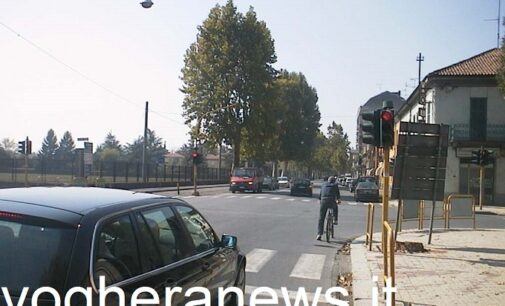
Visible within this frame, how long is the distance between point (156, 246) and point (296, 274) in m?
6.42

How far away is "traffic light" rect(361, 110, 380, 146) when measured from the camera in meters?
10.4

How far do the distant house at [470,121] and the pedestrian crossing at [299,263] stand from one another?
28344 mm

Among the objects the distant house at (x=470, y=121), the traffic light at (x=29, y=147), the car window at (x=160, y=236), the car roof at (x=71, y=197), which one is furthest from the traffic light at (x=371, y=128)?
the distant house at (x=470, y=121)

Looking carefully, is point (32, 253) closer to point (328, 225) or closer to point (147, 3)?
point (328, 225)

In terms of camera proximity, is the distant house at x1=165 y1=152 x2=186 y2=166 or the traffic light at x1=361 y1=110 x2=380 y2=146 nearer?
the traffic light at x1=361 y1=110 x2=380 y2=146

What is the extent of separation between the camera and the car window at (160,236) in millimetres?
4242

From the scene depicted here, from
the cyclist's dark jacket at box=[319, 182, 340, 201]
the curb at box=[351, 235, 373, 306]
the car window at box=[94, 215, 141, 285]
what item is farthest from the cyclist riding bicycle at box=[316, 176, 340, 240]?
the car window at box=[94, 215, 141, 285]

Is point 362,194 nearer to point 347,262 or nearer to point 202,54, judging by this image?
point 202,54

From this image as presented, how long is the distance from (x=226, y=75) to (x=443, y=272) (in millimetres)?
45778

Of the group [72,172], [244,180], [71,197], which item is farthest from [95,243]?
[244,180]

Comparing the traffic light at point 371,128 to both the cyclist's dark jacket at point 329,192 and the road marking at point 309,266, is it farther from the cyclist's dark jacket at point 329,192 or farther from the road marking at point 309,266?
the cyclist's dark jacket at point 329,192

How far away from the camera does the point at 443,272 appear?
10.4 metres

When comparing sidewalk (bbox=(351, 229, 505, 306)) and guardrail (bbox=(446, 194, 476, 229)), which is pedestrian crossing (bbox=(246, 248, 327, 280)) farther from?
guardrail (bbox=(446, 194, 476, 229))

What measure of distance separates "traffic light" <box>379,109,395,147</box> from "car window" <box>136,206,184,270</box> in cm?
603
